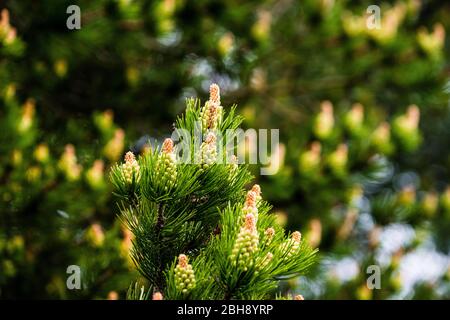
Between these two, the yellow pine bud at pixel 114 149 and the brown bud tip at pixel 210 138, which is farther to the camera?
the yellow pine bud at pixel 114 149

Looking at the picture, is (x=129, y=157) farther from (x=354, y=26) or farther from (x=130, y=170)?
(x=354, y=26)

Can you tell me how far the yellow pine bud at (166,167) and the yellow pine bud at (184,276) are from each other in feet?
0.60

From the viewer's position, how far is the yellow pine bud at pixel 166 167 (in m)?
1.43

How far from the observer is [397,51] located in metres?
4.14

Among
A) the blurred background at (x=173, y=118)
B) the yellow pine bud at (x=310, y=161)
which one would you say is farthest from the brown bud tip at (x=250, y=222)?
the yellow pine bud at (x=310, y=161)

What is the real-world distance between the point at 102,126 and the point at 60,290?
2.96ft

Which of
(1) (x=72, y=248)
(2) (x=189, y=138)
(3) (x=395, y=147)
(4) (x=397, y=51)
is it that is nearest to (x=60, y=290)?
(1) (x=72, y=248)

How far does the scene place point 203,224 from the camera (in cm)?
159

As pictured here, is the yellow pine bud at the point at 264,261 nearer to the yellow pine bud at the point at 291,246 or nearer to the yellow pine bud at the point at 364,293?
the yellow pine bud at the point at 291,246

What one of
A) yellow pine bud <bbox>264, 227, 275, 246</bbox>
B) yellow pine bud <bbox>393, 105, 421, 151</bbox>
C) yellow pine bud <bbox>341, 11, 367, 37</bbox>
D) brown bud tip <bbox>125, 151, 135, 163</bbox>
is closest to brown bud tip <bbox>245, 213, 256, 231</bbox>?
yellow pine bud <bbox>264, 227, 275, 246</bbox>

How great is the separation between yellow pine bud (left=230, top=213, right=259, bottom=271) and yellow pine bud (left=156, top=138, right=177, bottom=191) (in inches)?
8.4

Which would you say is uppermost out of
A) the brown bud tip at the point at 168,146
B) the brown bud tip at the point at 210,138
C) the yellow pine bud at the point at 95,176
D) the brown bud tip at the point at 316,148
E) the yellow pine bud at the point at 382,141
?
the yellow pine bud at the point at 382,141
